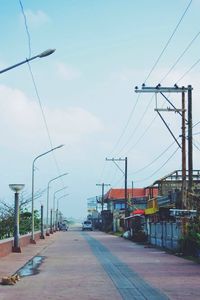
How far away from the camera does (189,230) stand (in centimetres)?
2909

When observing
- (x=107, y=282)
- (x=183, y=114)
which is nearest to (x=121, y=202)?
(x=183, y=114)

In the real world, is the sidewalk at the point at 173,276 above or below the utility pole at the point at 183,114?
below

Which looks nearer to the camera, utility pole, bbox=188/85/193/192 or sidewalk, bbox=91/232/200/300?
sidewalk, bbox=91/232/200/300

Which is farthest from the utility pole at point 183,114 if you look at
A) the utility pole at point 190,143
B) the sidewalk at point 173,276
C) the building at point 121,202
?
the building at point 121,202

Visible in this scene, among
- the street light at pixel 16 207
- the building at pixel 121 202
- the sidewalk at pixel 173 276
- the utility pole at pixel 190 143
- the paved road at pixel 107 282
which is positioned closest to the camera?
the paved road at pixel 107 282

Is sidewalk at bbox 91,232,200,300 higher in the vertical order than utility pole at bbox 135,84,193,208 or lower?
lower

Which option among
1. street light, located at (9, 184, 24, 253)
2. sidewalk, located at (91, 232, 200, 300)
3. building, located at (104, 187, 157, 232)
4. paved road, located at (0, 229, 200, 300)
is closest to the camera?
paved road, located at (0, 229, 200, 300)

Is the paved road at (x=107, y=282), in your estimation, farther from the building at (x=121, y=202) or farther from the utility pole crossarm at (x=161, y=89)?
the building at (x=121, y=202)

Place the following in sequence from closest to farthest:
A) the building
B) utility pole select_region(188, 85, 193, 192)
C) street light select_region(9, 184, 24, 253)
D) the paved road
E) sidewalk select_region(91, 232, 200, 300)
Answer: the paved road < sidewalk select_region(91, 232, 200, 300) < utility pole select_region(188, 85, 193, 192) < street light select_region(9, 184, 24, 253) < the building

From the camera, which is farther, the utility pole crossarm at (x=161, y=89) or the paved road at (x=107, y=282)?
the utility pole crossarm at (x=161, y=89)

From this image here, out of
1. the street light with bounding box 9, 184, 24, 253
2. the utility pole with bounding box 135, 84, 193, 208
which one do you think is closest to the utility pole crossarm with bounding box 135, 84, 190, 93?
the utility pole with bounding box 135, 84, 193, 208

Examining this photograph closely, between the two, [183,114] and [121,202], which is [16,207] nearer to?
[183,114]

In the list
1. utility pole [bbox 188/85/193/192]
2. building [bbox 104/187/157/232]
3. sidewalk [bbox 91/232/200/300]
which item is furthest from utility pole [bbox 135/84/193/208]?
building [bbox 104/187/157/232]

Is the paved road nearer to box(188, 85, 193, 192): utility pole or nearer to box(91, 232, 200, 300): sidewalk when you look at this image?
box(91, 232, 200, 300): sidewalk
